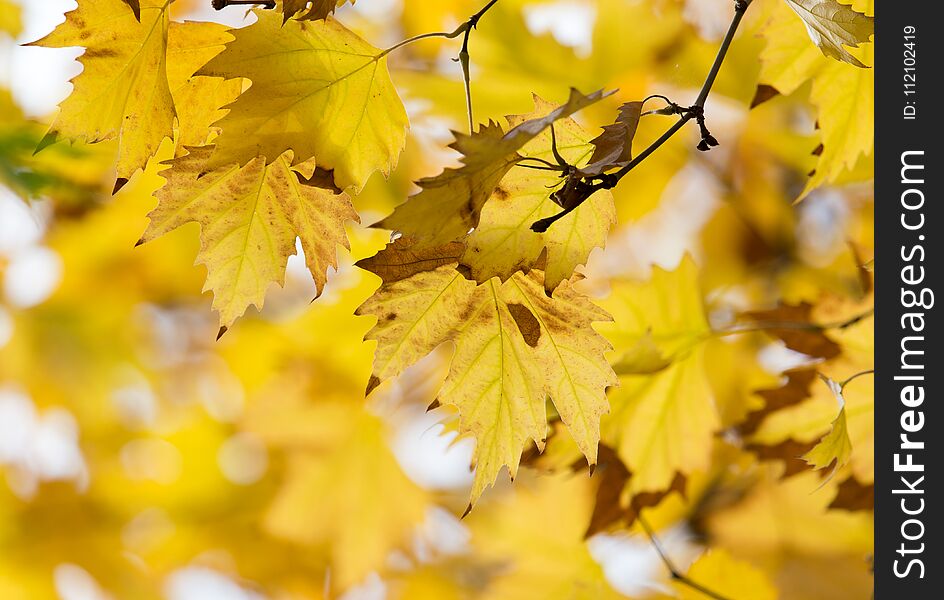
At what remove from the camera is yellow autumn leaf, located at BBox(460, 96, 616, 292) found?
44 cm

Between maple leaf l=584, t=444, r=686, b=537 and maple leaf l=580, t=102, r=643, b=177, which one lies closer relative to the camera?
maple leaf l=580, t=102, r=643, b=177

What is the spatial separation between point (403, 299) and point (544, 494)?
92 centimetres

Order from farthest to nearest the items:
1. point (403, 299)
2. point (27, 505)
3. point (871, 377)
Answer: point (27, 505)
point (871, 377)
point (403, 299)

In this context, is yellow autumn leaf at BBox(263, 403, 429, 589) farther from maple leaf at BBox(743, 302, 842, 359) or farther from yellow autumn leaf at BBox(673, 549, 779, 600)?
maple leaf at BBox(743, 302, 842, 359)

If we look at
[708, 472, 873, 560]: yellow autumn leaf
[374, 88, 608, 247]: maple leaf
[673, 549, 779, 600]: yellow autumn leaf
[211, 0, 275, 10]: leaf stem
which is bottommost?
[673, 549, 779, 600]: yellow autumn leaf

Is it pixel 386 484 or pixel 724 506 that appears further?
pixel 386 484

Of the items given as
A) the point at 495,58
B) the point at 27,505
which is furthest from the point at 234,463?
the point at 495,58

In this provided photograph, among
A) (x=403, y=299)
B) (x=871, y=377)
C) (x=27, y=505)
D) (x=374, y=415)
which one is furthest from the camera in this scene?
(x=27, y=505)

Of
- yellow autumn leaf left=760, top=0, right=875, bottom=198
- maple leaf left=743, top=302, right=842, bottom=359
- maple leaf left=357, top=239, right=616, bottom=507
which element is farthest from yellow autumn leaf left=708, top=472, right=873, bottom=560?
maple leaf left=357, top=239, right=616, bottom=507

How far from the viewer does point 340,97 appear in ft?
1.67

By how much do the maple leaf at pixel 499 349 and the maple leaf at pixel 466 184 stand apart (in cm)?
7

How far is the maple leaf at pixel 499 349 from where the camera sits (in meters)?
0.48

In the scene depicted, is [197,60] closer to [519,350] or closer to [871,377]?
[519,350]

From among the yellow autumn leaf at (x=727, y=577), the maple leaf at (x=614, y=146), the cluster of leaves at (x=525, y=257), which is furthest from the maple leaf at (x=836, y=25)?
the yellow autumn leaf at (x=727, y=577)
